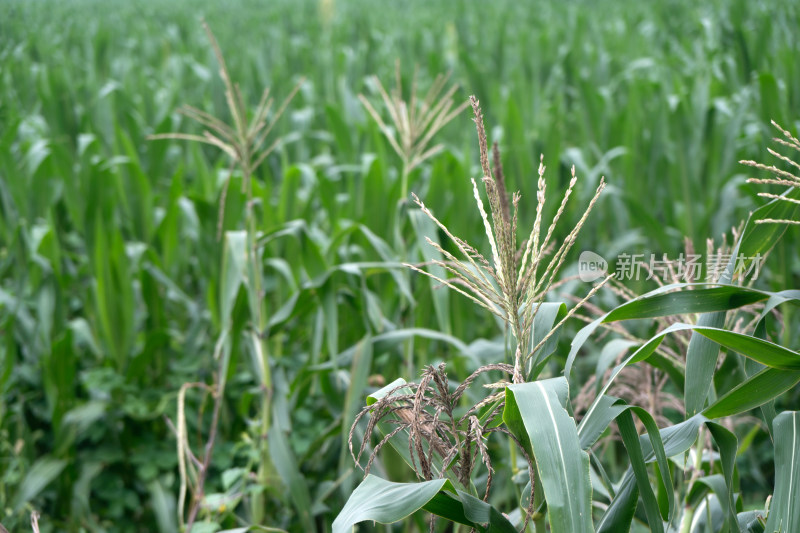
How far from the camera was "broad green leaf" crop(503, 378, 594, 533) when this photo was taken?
78cm

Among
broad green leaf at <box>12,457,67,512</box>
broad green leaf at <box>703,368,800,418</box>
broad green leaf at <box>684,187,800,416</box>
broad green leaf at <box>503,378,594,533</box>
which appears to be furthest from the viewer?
broad green leaf at <box>12,457,67,512</box>

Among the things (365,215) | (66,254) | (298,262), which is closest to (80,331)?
(66,254)

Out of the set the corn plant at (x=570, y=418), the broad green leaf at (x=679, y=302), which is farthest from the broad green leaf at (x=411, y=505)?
the broad green leaf at (x=679, y=302)

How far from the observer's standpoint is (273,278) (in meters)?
2.91

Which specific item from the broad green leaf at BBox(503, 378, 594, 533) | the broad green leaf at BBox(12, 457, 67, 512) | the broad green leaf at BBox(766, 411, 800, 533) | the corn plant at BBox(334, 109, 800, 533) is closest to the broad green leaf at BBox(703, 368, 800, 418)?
the corn plant at BBox(334, 109, 800, 533)

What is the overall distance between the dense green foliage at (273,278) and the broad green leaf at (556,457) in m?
0.60

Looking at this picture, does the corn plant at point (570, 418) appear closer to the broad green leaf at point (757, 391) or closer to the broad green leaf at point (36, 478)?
the broad green leaf at point (757, 391)

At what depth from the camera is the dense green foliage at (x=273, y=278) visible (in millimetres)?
2115

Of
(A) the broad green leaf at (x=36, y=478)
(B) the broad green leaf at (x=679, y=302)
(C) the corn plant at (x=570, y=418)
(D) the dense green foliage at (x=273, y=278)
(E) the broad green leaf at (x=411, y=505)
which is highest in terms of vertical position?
(B) the broad green leaf at (x=679, y=302)

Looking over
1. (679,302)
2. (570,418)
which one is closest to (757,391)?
(679,302)

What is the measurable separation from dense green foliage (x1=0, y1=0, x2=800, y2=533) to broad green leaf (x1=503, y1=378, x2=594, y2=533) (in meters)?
0.60

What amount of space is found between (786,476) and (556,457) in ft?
1.36

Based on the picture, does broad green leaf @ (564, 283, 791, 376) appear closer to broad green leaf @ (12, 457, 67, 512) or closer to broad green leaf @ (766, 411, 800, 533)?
broad green leaf @ (766, 411, 800, 533)

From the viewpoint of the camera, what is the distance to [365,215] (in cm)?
269
